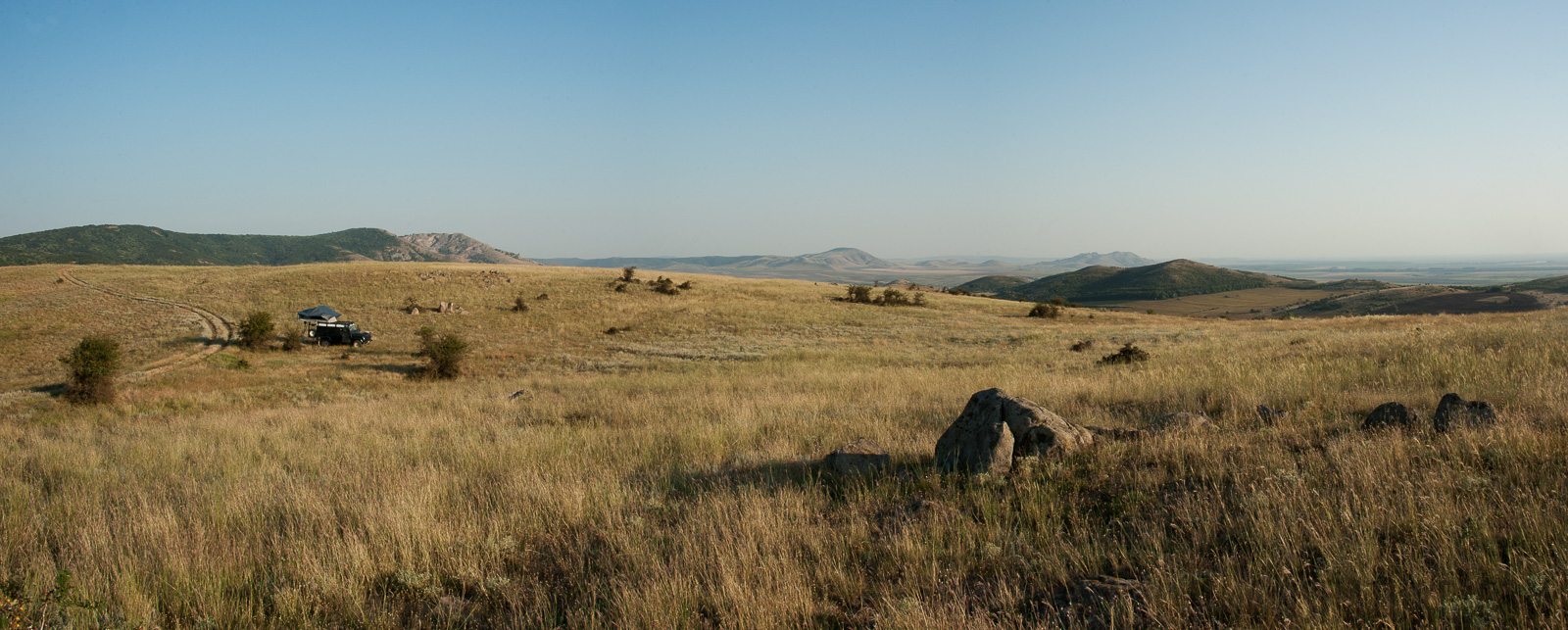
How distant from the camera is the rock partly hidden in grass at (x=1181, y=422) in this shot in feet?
21.8

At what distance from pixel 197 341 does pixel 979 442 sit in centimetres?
4333

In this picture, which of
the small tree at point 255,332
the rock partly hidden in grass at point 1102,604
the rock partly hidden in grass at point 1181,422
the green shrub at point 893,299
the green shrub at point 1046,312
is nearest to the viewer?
the rock partly hidden in grass at point 1102,604

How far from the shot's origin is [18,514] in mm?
5773

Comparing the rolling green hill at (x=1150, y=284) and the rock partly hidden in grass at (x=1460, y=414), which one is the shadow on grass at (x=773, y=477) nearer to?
the rock partly hidden in grass at (x=1460, y=414)

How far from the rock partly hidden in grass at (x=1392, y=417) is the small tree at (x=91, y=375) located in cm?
3019

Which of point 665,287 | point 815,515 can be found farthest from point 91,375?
point 665,287

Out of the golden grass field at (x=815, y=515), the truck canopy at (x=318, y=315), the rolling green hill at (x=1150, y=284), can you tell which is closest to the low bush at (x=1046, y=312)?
the golden grass field at (x=815, y=515)

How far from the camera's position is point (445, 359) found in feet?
84.4

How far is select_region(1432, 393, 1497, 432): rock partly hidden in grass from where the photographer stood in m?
5.39

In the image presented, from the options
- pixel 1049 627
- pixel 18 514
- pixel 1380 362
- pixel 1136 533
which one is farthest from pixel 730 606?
pixel 1380 362

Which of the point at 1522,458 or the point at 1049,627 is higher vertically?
the point at 1522,458

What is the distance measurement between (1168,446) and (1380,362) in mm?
9530

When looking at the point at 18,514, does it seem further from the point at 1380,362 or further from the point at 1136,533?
the point at 1380,362

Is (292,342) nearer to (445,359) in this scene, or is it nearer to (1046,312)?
(445,359)
